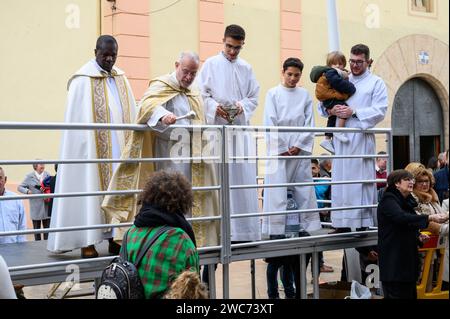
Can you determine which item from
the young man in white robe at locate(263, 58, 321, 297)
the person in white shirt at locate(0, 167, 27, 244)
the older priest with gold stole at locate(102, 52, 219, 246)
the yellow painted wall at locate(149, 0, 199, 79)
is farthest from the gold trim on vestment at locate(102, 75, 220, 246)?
the yellow painted wall at locate(149, 0, 199, 79)

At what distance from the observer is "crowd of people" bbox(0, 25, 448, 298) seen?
18.6ft

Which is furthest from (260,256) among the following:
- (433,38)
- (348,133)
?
(433,38)

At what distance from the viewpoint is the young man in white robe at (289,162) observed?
704 cm

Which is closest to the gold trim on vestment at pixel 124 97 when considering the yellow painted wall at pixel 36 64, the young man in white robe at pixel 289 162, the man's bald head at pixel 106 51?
the man's bald head at pixel 106 51

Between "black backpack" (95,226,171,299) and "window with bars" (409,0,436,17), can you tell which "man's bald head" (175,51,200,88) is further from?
"window with bars" (409,0,436,17)

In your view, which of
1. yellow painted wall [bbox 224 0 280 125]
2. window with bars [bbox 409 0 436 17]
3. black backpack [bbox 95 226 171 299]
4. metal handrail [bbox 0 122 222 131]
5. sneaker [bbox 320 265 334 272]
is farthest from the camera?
window with bars [bbox 409 0 436 17]

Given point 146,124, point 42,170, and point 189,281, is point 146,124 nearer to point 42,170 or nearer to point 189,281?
point 189,281

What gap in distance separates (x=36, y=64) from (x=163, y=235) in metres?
9.27

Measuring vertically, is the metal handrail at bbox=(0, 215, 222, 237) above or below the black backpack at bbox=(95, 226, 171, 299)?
above

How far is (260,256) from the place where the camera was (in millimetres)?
6355

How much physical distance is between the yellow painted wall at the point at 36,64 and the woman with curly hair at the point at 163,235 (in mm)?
8568

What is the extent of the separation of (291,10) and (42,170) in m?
6.42

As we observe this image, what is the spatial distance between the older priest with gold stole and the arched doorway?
1143cm

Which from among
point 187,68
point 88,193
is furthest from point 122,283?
point 187,68
